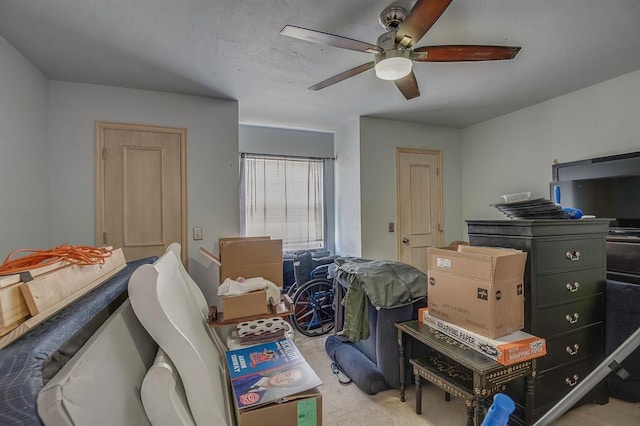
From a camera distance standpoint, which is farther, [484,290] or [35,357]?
[484,290]

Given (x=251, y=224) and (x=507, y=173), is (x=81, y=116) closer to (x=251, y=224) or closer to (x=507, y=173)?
(x=251, y=224)

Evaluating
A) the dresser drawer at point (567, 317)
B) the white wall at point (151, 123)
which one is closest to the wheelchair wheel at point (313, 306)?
the white wall at point (151, 123)

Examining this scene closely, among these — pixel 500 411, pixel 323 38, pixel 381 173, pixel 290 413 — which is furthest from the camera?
pixel 381 173

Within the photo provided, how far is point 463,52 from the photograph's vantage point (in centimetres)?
176

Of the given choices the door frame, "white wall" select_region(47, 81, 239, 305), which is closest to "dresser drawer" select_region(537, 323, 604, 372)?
the door frame

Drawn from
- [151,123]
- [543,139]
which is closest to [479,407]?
[543,139]

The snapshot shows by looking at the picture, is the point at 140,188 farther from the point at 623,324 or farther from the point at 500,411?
the point at 623,324

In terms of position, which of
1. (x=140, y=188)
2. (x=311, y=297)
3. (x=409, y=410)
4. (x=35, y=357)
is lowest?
(x=409, y=410)

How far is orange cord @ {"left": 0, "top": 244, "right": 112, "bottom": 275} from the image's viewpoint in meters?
0.87

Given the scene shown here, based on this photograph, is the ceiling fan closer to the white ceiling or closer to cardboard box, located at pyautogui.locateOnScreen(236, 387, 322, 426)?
the white ceiling

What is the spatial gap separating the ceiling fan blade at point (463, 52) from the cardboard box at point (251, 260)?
1.51 m

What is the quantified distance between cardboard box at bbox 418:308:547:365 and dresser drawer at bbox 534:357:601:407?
0.29 meters

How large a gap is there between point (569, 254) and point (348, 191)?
8.40 ft

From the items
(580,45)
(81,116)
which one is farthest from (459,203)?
(81,116)
